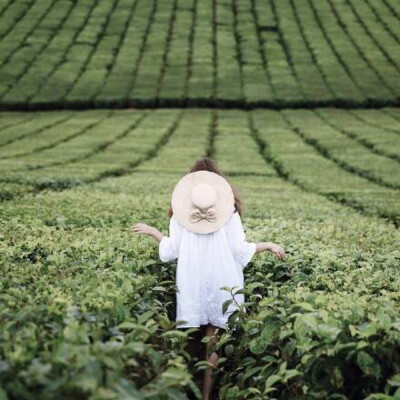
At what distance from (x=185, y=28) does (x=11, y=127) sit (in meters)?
24.5

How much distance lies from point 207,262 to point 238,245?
34 centimetres

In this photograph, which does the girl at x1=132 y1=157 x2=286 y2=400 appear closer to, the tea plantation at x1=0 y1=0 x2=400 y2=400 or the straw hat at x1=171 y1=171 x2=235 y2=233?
the straw hat at x1=171 y1=171 x2=235 y2=233

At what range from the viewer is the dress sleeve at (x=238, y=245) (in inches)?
236

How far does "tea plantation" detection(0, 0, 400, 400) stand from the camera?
4371 mm

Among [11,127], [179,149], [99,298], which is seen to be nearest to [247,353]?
[99,298]

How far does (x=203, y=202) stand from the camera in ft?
19.3

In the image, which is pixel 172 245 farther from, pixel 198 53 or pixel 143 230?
pixel 198 53

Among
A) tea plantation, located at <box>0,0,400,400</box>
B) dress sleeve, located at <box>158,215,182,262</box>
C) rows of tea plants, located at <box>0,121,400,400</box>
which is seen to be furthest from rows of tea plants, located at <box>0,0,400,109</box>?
dress sleeve, located at <box>158,215,182,262</box>

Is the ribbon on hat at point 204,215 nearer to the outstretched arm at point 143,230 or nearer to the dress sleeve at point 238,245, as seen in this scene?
the dress sleeve at point 238,245

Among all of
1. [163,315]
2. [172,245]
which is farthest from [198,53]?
[163,315]

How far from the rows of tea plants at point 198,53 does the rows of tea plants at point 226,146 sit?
2.71m

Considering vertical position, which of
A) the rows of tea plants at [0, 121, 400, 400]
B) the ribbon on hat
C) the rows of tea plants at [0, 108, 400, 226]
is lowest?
the rows of tea plants at [0, 108, 400, 226]

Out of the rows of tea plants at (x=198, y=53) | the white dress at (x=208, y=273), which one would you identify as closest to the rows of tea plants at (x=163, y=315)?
the white dress at (x=208, y=273)

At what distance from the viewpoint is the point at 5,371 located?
347cm
